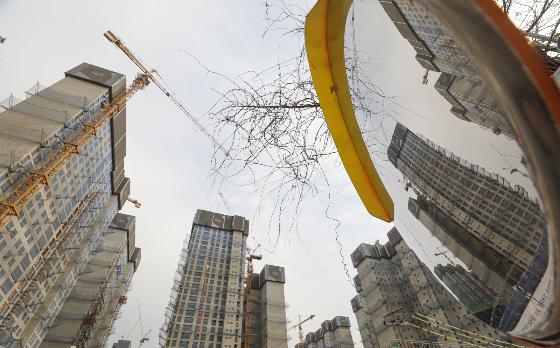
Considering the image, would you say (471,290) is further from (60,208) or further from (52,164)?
(60,208)

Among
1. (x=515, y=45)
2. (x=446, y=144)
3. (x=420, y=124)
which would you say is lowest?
(x=515, y=45)

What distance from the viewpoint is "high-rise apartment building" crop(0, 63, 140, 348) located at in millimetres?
18875

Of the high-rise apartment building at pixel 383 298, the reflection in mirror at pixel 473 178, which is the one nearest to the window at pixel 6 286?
the reflection in mirror at pixel 473 178

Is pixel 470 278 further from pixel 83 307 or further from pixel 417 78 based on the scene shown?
pixel 83 307

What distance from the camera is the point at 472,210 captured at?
2.93 feet

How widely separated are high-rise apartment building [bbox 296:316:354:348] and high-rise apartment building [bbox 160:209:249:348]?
81.5 feet

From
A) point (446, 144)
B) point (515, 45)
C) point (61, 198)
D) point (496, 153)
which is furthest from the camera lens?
point (61, 198)

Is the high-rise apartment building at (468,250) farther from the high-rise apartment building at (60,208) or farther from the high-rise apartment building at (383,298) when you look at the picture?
the high-rise apartment building at (383,298)

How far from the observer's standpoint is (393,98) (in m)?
1.05

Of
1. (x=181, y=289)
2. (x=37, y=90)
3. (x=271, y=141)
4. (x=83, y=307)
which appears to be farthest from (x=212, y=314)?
(x=271, y=141)

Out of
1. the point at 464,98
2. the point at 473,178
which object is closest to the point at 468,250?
the point at 473,178

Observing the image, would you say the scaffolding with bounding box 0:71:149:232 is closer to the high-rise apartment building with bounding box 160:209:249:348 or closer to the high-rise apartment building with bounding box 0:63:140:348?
the high-rise apartment building with bounding box 0:63:140:348

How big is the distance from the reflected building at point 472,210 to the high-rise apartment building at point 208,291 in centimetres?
4070

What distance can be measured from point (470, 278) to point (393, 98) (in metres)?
0.77
